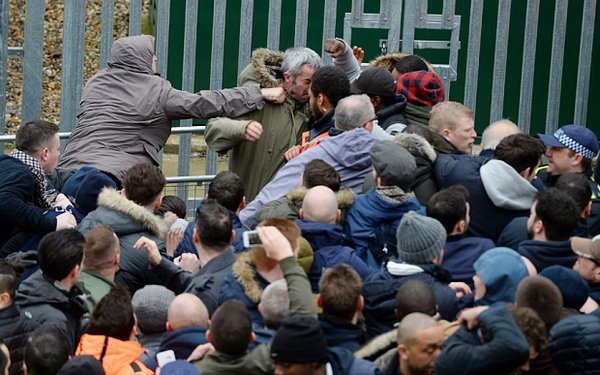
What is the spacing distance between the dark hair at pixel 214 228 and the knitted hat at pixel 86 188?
1.27 meters

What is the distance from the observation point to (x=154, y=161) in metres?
8.41

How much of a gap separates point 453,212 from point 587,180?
1.03 m

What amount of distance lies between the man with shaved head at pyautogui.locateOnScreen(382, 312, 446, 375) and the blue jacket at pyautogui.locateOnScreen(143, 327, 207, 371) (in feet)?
3.10

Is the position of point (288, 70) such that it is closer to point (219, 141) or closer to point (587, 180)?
point (219, 141)

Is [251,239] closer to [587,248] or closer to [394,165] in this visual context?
[394,165]

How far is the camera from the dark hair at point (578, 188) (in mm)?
6609

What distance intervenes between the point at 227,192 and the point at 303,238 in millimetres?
811

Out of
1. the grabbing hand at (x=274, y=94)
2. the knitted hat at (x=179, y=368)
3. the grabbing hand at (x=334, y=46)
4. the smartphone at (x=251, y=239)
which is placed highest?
the grabbing hand at (x=334, y=46)

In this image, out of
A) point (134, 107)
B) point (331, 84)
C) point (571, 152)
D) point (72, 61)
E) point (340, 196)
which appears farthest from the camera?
point (72, 61)

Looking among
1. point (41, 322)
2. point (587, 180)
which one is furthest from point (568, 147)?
point (41, 322)

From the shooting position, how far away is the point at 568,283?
18.9ft

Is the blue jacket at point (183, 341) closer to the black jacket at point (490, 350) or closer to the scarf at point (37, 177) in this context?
the black jacket at point (490, 350)

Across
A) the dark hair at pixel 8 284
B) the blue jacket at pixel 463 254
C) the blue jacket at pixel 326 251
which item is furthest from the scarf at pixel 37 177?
the blue jacket at pixel 463 254

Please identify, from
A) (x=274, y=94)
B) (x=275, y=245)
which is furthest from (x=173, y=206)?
(x=275, y=245)
